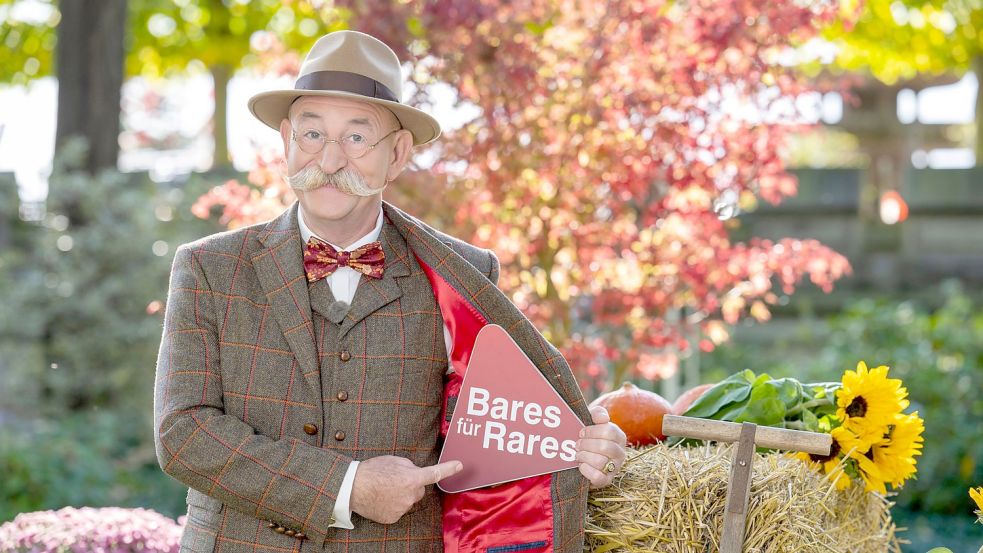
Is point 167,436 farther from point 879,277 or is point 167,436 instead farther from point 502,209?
point 879,277

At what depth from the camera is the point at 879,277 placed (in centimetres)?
1023

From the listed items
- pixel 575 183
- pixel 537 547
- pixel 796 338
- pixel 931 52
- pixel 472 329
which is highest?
pixel 931 52

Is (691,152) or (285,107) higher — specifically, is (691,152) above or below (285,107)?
above

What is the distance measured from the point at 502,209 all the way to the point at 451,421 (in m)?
2.25

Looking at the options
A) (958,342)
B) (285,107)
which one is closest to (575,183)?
(285,107)

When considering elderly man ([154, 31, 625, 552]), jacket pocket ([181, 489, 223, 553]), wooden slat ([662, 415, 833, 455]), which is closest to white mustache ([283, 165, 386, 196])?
elderly man ([154, 31, 625, 552])

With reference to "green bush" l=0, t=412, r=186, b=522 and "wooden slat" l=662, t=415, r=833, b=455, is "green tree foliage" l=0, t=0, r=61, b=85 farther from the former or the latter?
"wooden slat" l=662, t=415, r=833, b=455

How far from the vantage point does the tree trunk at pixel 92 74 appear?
793 centimetres

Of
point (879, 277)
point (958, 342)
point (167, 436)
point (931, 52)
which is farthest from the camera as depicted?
point (931, 52)

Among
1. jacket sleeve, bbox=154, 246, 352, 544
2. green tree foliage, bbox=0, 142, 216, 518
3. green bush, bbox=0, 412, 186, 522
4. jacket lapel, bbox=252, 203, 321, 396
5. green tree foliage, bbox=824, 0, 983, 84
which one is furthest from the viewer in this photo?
green tree foliage, bbox=824, 0, 983, 84

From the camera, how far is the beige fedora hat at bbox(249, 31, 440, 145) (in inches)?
91.9

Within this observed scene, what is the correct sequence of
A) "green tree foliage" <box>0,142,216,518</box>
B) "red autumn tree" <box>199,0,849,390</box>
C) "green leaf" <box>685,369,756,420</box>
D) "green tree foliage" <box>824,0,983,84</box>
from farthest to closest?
"green tree foliage" <box>824,0,983,84</box> → "green tree foliage" <box>0,142,216,518</box> → "red autumn tree" <box>199,0,849,390</box> → "green leaf" <box>685,369,756,420</box>

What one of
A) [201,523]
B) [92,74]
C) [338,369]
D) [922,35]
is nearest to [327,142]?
[338,369]

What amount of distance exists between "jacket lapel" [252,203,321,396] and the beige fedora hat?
0.30 metres
